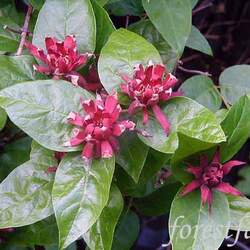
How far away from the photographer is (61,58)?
846 mm

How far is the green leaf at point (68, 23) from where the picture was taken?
Result: 90 centimetres

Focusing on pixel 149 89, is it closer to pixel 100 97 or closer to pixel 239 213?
pixel 100 97

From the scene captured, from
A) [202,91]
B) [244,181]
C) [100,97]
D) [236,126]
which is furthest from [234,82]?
[244,181]

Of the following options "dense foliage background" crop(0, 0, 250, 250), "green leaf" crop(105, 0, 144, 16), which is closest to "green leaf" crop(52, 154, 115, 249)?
"dense foliage background" crop(0, 0, 250, 250)

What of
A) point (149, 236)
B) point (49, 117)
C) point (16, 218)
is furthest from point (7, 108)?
point (149, 236)

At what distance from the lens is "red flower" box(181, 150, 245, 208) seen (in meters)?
0.85

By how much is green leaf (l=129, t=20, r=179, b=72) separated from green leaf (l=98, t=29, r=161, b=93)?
11 cm

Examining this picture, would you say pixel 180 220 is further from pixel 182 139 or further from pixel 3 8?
pixel 3 8

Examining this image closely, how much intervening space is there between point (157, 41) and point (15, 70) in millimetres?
269

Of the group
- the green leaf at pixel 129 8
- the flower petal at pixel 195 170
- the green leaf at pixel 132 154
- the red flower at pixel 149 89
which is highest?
the red flower at pixel 149 89

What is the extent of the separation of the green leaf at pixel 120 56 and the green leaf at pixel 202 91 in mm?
262

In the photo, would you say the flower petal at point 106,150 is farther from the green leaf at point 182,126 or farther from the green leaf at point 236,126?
the green leaf at point 236,126

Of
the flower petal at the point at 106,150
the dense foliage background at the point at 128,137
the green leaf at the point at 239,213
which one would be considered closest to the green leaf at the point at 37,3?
the dense foliage background at the point at 128,137

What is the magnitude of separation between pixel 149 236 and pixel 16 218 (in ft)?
3.62
